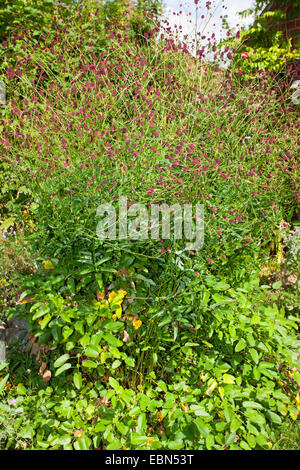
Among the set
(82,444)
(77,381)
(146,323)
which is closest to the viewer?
(82,444)

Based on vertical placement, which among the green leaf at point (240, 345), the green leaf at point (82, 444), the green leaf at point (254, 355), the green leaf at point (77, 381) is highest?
the green leaf at point (240, 345)

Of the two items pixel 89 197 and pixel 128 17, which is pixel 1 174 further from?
pixel 128 17

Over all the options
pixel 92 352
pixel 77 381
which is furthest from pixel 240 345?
pixel 77 381

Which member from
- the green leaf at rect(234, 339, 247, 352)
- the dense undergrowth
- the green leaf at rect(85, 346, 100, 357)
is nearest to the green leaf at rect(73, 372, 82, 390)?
the dense undergrowth

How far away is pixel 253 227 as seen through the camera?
2.73m

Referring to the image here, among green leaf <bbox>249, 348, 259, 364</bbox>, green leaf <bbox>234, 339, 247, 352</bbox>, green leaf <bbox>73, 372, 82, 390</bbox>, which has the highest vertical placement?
green leaf <bbox>234, 339, 247, 352</bbox>

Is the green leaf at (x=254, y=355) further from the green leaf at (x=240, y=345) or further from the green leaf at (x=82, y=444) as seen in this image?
the green leaf at (x=82, y=444)

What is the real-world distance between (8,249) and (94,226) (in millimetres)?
1847

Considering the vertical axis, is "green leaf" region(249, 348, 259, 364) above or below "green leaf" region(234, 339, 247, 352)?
below

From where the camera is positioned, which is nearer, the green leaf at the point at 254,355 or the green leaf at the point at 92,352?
the green leaf at the point at 92,352

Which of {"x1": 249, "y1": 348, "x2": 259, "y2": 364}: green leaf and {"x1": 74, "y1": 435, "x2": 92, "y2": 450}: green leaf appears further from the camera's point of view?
{"x1": 249, "y1": 348, "x2": 259, "y2": 364}: green leaf

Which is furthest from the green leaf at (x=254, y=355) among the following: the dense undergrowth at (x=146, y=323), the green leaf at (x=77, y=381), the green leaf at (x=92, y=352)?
the green leaf at (x=77, y=381)

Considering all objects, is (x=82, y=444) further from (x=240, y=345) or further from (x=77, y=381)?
(x=240, y=345)

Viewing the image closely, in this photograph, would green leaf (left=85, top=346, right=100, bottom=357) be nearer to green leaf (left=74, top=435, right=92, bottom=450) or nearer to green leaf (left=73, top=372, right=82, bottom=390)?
green leaf (left=73, top=372, right=82, bottom=390)
